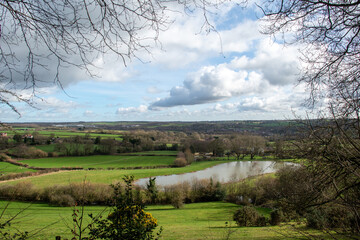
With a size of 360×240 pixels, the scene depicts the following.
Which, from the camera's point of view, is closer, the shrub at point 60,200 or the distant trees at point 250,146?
the distant trees at point 250,146

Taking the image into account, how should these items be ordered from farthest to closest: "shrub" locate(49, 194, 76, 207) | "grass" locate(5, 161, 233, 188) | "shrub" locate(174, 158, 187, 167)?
"shrub" locate(174, 158, 187, 167) < "grass" locate(5, 161, 233, 188) < "shrub" locate(49, 194, 76, 207)

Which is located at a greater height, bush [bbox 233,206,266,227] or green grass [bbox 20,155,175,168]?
bush [bbox 233,206,266,227]

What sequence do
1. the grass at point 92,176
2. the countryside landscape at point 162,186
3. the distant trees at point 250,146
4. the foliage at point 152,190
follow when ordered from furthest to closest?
1. the grass at point 92,176
2. the foliage at point 152,190
3. the distant trees at point 250,146
4. the countryside landscape at point 162,186

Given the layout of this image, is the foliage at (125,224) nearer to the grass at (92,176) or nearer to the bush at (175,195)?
the bush at (175,195)

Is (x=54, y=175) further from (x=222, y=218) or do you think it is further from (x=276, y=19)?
(x=276, y=19)

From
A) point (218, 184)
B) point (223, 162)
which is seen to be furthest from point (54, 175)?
point (223, 162)

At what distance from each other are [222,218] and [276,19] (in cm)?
1998

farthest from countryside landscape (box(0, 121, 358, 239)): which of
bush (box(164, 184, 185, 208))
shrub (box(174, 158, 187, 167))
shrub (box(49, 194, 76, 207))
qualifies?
shrub (box(174, 158, 187, 167))

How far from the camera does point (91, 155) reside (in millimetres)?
57719

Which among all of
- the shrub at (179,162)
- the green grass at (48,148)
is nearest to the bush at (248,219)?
the shrub at (179,162)

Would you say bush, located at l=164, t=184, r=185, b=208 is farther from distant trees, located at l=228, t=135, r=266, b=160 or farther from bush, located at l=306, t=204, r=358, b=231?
bush, located at l=306, t=204, r=358, b=231

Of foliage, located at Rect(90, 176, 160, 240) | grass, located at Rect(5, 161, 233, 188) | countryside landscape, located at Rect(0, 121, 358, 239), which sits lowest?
grass, located at Rect(5, 161, 233, 188)

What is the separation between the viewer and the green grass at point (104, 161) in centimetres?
4666

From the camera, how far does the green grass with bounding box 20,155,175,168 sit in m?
46.7
